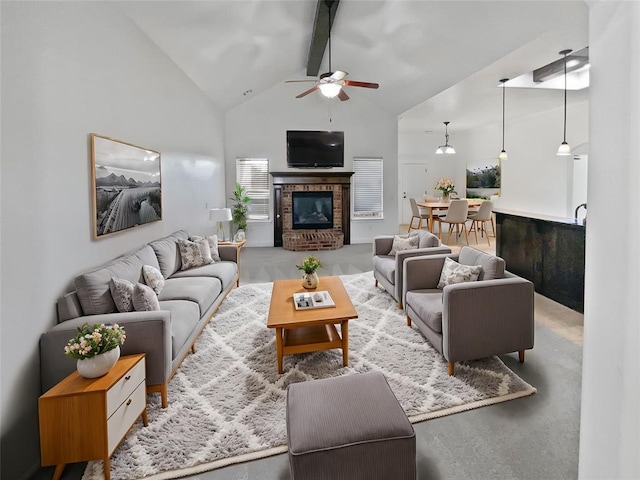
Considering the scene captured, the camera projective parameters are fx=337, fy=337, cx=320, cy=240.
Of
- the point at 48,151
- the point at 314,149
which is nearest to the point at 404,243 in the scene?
the point at 48,151

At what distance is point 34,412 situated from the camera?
6.23ft

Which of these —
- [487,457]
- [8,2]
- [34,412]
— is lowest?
[487,457]

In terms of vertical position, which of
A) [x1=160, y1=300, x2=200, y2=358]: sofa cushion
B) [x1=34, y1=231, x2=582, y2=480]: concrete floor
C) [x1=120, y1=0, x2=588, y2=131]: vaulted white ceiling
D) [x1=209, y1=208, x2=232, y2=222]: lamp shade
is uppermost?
[x1=120, y1=0, x2=588, y2=131]: vaulted white ceiling

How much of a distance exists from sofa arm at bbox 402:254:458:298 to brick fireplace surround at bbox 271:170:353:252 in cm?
423

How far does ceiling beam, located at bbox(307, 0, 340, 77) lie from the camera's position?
4029 mm

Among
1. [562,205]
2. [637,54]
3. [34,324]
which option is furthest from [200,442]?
[562,205]

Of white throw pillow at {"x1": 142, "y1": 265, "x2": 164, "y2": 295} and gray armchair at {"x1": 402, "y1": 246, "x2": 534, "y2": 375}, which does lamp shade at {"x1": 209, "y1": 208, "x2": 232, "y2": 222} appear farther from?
gray armchair at {"x1": 402, "y1": 246, "x2": 534, "y2": 375}

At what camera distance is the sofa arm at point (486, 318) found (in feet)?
8.05

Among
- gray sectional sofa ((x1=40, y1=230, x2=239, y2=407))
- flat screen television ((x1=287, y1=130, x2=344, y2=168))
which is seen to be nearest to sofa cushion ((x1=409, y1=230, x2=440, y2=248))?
gray sectional sofa ((x1=40, y1=230, x2=239, y2=407))

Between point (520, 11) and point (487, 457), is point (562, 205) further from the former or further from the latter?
point (487, 457)

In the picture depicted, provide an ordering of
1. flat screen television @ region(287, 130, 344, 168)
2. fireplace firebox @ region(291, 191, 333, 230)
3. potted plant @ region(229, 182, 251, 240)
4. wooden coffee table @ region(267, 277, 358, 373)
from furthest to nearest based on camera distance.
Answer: fireplace firebox @ region(291, 191, 333, 230), flat screen television @ region(287, 130, 344, 168), potted plant @ region(229, 182, 251, 240), wooden coffee table @ region(267, 277, 358, 373)

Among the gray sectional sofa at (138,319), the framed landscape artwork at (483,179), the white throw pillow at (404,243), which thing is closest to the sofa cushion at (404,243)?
the white throw pillow at (404,243)

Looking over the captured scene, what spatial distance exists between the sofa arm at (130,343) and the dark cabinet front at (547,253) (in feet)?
13.4

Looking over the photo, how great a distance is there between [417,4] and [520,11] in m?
1.01
